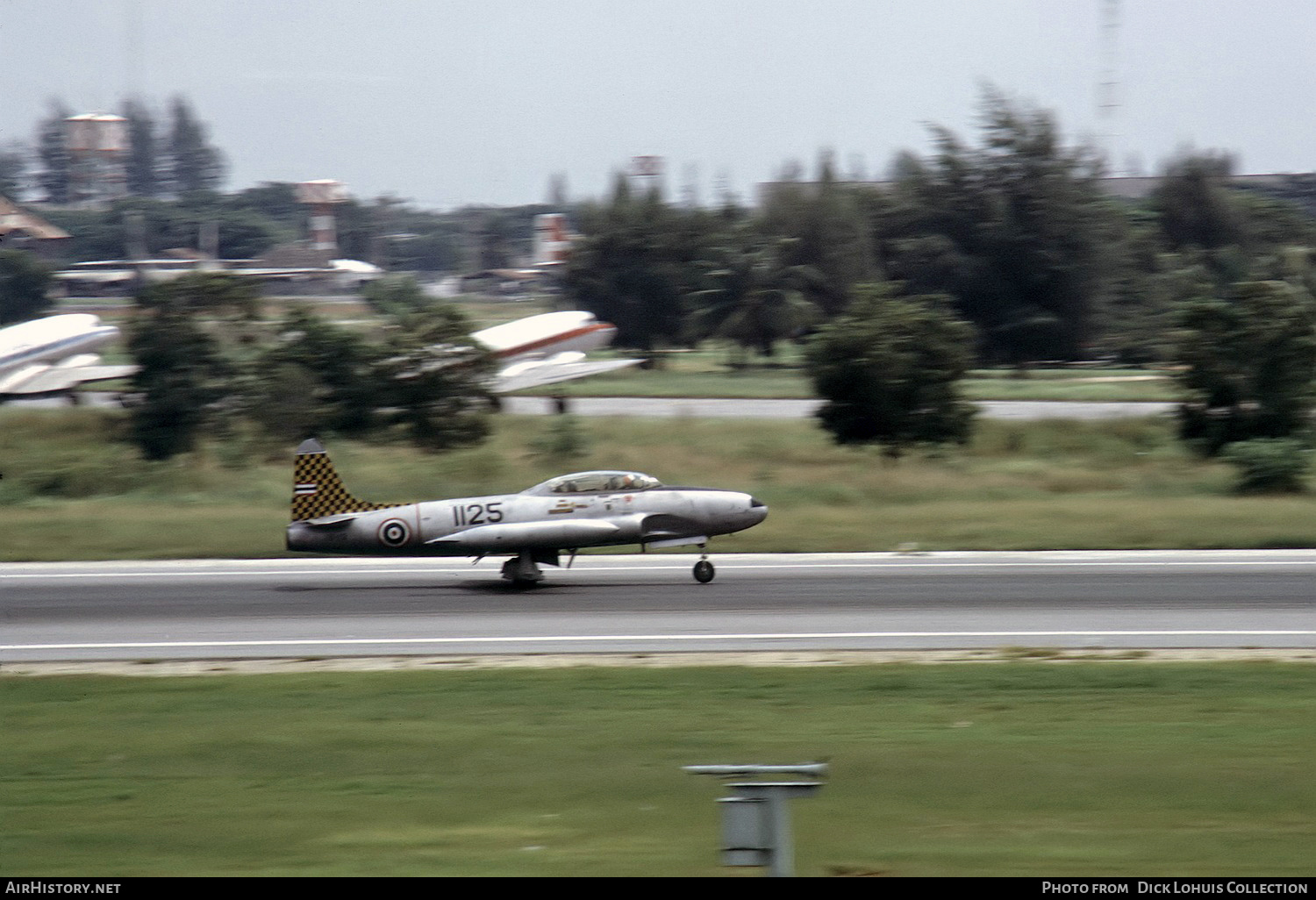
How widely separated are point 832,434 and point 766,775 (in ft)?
129

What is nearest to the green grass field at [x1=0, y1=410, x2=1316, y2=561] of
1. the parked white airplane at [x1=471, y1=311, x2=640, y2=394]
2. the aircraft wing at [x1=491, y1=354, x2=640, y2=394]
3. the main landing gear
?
the main landing gear

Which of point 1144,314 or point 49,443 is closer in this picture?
point 49,443

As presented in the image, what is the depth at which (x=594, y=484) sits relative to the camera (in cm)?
2567

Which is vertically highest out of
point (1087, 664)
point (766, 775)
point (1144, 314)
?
point (1144, 314)

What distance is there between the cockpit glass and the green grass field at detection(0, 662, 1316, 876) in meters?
8.06

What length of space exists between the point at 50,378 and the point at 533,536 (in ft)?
161

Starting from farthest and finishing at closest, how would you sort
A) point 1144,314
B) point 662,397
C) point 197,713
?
1. point 1144,314
2. point 662,397
3. point 197,713

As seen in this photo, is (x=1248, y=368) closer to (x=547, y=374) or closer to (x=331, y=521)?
(x=331, y=521)

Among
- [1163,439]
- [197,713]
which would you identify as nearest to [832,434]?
[1163,439]

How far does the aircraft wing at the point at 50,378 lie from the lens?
63.3 meters

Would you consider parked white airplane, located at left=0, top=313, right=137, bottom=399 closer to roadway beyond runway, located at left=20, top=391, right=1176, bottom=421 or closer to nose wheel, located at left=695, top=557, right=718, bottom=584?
roadway beyond runway, located at left=20, top=391, right=1176, bottom=421

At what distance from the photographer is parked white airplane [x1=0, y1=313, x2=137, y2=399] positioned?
212 feet

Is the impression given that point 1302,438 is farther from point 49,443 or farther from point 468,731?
point 49,443

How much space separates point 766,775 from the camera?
277 inches
